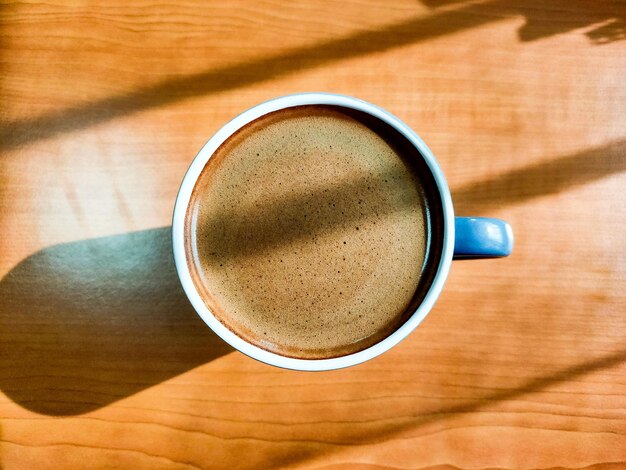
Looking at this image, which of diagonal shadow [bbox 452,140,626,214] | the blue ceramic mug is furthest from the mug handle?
diagonal shadow [bbox 452,140,626,214]

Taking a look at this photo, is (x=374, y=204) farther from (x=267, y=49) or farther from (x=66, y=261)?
(x=66, y=261)

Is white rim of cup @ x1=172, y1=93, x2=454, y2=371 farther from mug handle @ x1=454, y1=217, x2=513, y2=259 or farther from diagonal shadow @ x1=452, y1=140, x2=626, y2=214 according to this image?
diagonal shadow @ x1=452, y1=140, x2=626, y2=214

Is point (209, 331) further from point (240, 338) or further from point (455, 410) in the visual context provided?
point (455, 410)

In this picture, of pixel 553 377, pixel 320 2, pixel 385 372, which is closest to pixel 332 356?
pixel 385 372

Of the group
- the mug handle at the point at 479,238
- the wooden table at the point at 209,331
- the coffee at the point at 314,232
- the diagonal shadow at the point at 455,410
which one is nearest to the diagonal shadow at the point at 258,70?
the wooden table at the point at 209,331

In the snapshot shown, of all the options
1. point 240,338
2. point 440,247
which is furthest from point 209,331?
point 440,247

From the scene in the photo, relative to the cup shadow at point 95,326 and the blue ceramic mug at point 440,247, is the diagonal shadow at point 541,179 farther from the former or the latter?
the cup shadow at point 95,326
